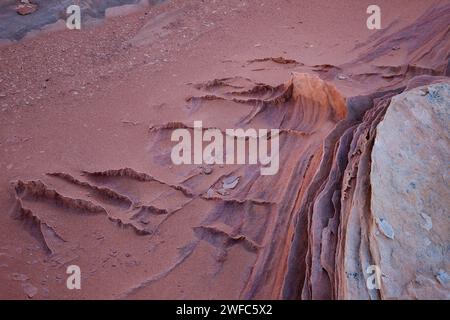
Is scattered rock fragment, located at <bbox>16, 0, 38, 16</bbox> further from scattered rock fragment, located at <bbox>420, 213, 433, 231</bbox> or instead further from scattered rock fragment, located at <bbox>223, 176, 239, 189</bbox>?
scattered rock fragment, located at <bbox>420, 213, 433, 231</bbox>

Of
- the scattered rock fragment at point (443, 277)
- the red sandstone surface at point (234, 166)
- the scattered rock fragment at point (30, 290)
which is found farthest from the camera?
the scattered rock fragment at point (30, 290)

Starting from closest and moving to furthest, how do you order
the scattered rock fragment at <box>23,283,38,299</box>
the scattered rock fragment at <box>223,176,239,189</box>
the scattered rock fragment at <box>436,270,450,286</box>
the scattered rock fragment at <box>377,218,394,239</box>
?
the scattered rock fragment at <box>436,270,450,286</box>
the scattered rock fragment at <box>377,218,394,239</box>
the scattered rock fragment at <box>23,283,38,299</box>
the scattered rock fragment at <box>223,176,239,189</box>

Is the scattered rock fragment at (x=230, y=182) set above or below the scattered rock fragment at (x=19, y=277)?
above

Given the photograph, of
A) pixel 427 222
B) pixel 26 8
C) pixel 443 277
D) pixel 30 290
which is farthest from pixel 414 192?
pixel 26 8

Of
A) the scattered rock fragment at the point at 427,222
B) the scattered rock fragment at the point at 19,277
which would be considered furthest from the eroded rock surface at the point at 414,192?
the scattered rock fragment at the point at 19,277

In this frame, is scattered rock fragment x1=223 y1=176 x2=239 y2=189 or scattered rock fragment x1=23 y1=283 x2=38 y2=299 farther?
scattered rock fragment x1=223 y1=176 x2=239 y2=189

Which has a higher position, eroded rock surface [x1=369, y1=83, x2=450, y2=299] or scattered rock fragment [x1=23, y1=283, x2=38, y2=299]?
eroded rock surface [x1=369, y1=83, x2=450, y2=299]

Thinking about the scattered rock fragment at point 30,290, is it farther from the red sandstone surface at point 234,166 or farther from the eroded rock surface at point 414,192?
the eroded rock surface at point 414,192

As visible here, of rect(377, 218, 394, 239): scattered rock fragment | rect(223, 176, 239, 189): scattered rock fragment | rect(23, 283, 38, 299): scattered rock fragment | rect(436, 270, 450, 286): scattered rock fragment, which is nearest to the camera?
rect(436, 270, 450, 286): scattered rock fragment

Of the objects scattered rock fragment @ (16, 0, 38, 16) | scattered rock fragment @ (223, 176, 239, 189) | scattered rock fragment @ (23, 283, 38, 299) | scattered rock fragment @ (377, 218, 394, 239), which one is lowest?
scattered rock fragment @ (23, 283, 38, 299)

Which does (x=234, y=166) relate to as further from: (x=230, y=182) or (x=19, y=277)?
(x=19, y=277)

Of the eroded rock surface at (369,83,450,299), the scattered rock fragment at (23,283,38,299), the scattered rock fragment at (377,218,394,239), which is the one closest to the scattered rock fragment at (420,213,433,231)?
the eroded rock surface at (369,83,450,299)
